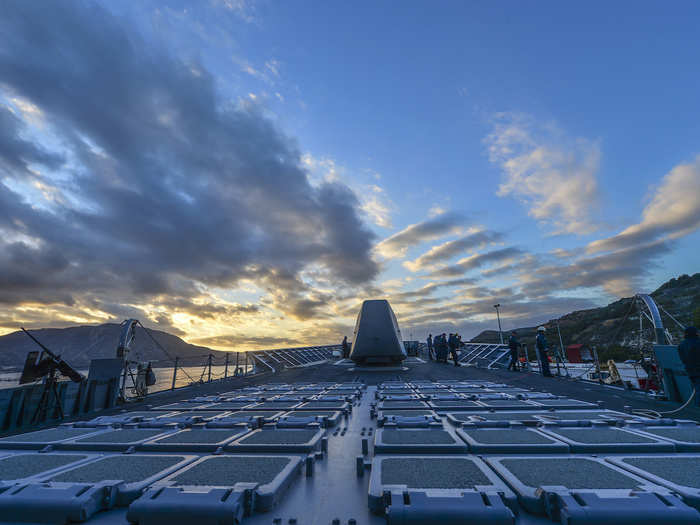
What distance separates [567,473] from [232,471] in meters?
2.61

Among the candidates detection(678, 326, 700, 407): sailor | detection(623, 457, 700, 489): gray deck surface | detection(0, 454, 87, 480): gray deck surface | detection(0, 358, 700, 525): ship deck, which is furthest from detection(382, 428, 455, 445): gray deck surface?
A: detection(678, 326, 700, 407): sailor

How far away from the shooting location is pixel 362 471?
2.70m

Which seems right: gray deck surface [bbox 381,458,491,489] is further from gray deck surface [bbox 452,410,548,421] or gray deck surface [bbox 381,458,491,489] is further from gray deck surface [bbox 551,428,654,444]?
gray deck surface [bbox 452,410,548,421]

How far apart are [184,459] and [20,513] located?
3.51 ft

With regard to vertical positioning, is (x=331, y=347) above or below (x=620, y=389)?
above

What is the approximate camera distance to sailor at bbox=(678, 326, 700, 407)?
6.01 m

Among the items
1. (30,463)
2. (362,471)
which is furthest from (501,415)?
(30,463)

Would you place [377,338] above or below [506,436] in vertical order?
above

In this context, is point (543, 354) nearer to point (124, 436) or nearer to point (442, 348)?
point (442, 348)

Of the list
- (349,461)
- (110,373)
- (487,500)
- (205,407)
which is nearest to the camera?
(487,500)

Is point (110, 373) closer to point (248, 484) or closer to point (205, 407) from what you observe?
point (205, 407)

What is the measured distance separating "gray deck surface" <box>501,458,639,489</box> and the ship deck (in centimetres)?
1

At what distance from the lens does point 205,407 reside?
5.67 metres

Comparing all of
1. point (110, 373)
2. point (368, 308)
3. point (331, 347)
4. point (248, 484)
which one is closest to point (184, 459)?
point (248, 484)
